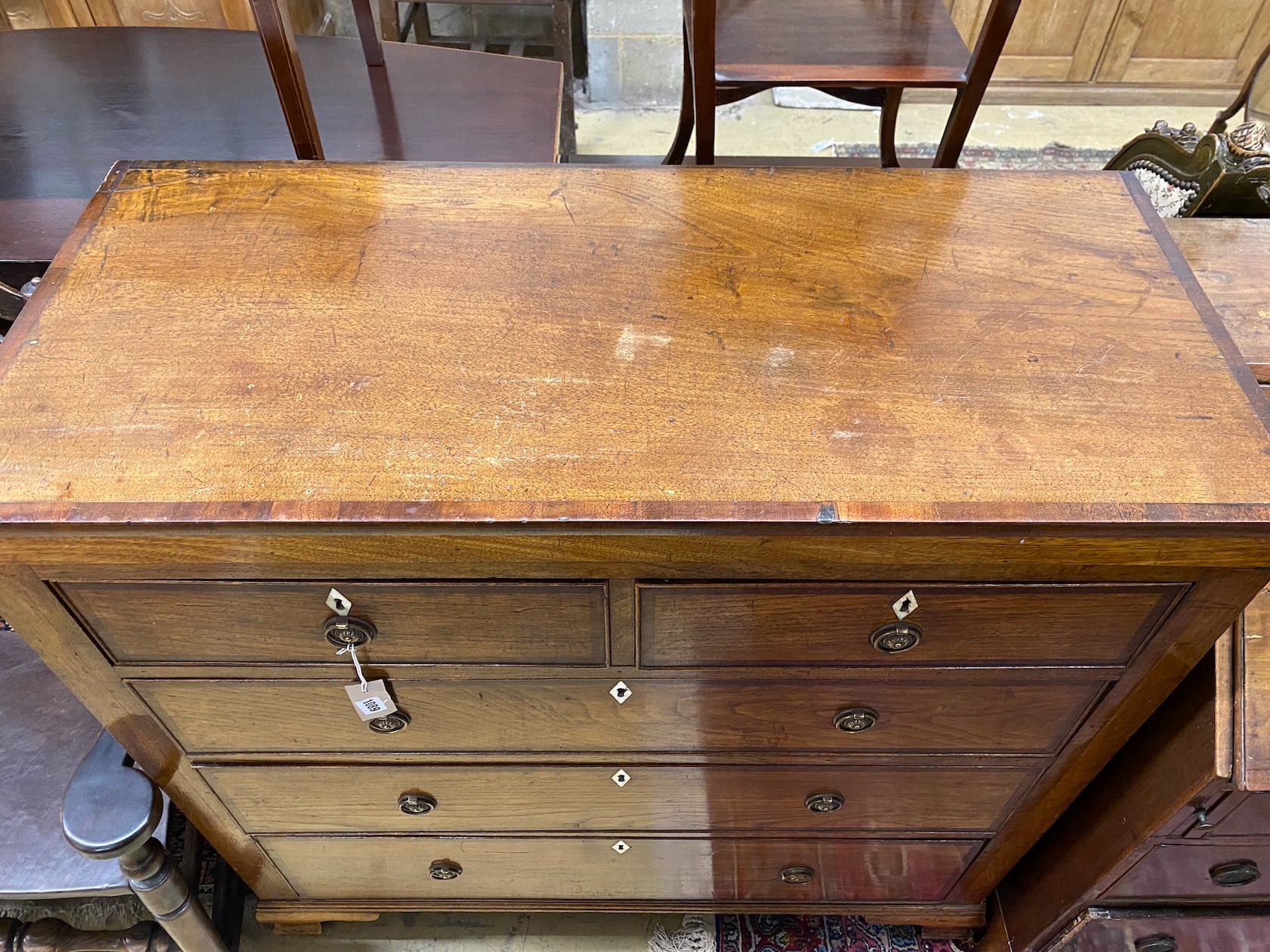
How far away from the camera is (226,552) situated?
758 millimetres

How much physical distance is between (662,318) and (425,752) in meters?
0.59

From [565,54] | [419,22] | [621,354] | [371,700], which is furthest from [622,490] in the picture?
[419,22]

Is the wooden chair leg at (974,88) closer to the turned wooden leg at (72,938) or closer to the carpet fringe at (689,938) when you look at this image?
the carpet fringe at (689,938)

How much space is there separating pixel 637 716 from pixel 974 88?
4.04 ft

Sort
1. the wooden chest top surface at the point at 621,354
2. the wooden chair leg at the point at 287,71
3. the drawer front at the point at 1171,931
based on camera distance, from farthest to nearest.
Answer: the drawer front at the point at 1171,931 → the wooden chair leg at the point at 287,71 → the wooden chest top surface at the point at 621,354

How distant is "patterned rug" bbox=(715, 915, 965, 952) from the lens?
1466mm

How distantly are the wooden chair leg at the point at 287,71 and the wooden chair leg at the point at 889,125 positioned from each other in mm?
1465

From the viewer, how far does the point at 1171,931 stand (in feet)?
3.99

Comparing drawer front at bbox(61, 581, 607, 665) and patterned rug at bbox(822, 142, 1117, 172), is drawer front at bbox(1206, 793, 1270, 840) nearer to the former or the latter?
drawer front at bbox(61, 581, 607, 665)

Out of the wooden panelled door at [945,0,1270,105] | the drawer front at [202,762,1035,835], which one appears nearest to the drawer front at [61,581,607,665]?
the drawer front at [202,762,1035,835]

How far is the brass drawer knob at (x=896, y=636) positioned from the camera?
87 centimetres

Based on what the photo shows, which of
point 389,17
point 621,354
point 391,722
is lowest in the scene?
point 391,722

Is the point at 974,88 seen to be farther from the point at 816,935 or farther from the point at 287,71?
the point at 816,935

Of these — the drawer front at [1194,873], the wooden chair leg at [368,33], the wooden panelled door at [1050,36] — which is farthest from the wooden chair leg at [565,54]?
the drawer front at [1194,873]
